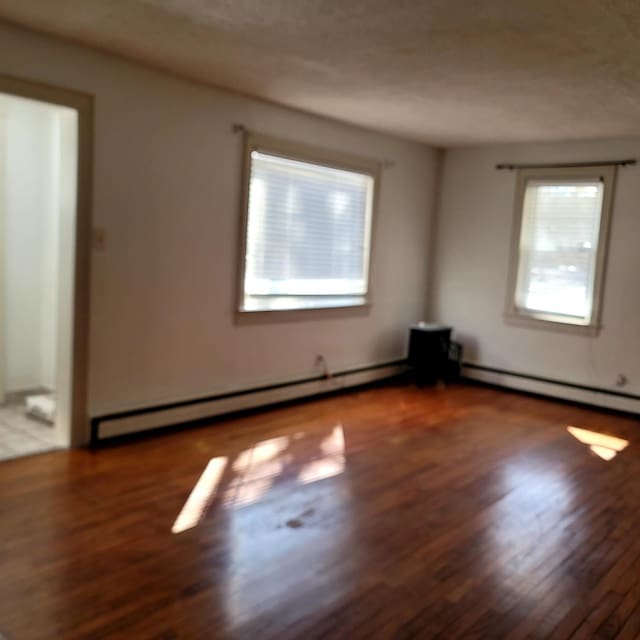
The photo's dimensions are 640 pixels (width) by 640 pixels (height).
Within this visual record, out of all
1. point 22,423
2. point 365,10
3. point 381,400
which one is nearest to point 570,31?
point 365,10

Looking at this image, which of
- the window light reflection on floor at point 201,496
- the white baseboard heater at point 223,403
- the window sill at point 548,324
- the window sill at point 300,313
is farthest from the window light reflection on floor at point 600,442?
the window light reflection on floor at point 201,496

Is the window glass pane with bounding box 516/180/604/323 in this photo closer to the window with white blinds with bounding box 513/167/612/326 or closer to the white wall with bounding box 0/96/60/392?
the window with white blinds with bounding box 513/167/612/326

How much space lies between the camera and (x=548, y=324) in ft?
19.9

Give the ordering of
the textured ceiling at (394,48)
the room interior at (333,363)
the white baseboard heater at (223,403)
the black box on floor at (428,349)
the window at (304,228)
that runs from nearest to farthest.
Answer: the room interior at (333,363)
the textured ceiling at (394,48)
the white baseboard heater at (223,403)
the window at (304,228)
the black box on floor at (428,349)

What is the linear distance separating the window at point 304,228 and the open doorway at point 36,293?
135cm

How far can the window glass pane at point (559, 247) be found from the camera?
19.0ft

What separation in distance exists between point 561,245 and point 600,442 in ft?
6.61

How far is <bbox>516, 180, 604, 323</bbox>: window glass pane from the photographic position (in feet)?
19.0

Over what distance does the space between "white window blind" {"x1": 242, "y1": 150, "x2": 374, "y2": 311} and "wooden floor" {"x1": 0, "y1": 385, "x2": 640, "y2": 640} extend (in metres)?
1.17

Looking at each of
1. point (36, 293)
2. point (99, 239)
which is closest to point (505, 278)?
point (99, 239)

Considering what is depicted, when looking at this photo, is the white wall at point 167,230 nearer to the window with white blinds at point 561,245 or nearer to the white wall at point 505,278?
A: the white wall at point 505,278

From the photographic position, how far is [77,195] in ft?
12.6

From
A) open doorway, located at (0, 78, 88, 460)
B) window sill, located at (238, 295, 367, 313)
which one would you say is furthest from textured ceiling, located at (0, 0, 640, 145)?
window sill, located at (238, 295, 367, 313)

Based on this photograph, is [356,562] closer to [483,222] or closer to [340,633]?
[340,633]
